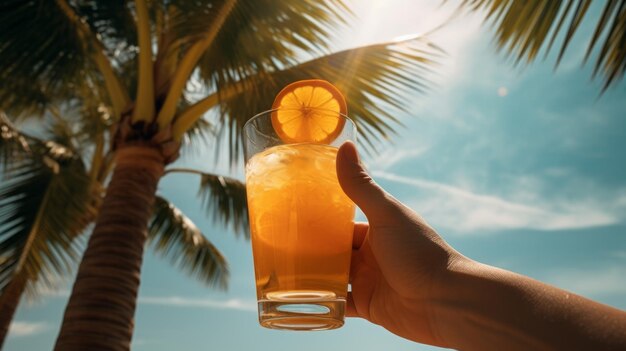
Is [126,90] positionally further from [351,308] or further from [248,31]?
[351,308]

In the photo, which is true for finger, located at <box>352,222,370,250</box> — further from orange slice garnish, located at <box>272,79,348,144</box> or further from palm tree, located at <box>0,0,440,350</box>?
palm tree, located at <box>0,0,440,350</box>

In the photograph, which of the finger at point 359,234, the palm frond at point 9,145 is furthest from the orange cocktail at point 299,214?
the palm frond at point 9,145

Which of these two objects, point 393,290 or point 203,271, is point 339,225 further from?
point 203,271

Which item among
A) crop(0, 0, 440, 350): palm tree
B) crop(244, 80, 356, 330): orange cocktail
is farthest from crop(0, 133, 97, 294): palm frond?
crop(244, 80, 356, 330): orange cocktail

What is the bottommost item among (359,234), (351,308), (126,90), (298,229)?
(351,308)

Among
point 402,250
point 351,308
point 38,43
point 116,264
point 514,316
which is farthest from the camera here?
point 38,43

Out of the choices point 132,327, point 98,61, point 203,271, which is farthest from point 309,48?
point 203,271

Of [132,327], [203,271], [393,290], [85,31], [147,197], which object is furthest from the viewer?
[203,271]

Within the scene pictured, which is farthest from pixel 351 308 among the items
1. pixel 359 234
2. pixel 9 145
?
pixel 9 145
